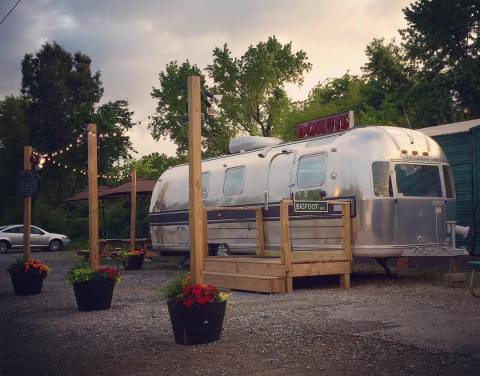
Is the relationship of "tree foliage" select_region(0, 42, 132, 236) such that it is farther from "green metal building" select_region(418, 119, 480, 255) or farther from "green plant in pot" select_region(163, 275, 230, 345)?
"green plant in pot" select_region(163, 275, 230, 345)

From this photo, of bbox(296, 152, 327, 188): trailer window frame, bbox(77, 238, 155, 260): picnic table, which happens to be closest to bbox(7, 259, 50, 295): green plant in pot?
bbox(296, 152, 327, 188): trailer window frame

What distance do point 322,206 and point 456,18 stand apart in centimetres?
2152

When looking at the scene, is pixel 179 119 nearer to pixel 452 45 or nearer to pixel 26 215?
pixel 452 45

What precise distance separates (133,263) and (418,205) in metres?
9.32

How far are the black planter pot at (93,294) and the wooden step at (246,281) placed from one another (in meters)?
2.90

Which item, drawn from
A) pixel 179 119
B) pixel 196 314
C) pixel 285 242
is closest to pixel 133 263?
pixel 285 242

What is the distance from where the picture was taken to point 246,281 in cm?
1223

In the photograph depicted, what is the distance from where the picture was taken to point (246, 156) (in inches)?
606

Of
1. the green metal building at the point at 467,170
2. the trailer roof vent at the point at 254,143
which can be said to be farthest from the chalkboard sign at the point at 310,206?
the green metal building at the point at 467,170

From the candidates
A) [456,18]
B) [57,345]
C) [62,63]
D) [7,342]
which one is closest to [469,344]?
[57,345]

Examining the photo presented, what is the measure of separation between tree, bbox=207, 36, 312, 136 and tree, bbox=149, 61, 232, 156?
131 centimetres

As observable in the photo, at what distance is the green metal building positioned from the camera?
14781mm

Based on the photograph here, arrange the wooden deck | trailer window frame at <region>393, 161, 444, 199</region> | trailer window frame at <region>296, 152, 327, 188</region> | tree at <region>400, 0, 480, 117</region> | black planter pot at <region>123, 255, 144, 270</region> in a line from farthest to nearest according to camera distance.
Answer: tree at <region>400, 0, 480, 117</region>, black planter pot at <region>123, 255, 144, 270</region>, trailer window frame at <region>296, 152, 327, 188</region>, trailer window frame at <region>393, 161, 444, 199</region>, the wooden deck

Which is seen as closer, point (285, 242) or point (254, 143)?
point (285, 242)
